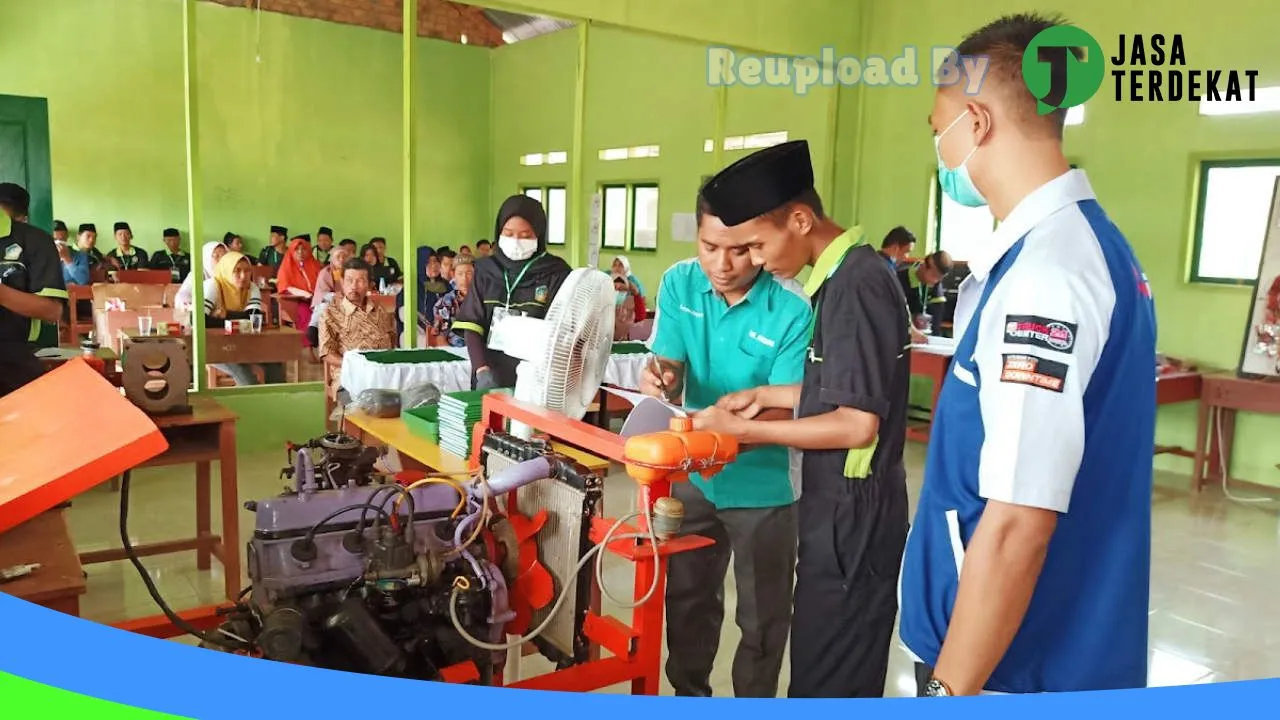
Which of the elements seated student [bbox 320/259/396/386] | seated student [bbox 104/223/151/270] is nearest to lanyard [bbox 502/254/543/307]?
seated student [bbox 320/259/396/386]

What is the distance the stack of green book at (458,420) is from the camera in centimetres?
266

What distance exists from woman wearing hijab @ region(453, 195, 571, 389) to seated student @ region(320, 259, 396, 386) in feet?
5.18

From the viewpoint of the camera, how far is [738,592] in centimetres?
213

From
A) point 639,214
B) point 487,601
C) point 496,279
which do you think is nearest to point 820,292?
point 487,601

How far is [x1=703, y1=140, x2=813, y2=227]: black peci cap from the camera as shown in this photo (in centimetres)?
182

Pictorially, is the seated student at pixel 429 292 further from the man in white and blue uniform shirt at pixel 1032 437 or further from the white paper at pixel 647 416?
the man in white and blue uniform shirt at pixel 1032 437

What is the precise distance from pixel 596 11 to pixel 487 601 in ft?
18.2

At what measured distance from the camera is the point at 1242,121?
5457 millimetres

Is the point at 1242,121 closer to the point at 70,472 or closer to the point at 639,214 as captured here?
the point at 639,214

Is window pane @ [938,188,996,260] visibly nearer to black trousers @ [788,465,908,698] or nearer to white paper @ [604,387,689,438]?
black trousers @ [788,465,908,698]

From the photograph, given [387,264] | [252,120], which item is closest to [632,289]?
[387,264]

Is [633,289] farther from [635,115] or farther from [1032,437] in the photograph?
[1032,437]

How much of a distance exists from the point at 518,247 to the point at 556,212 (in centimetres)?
300

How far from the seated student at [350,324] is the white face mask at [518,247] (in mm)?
1717
